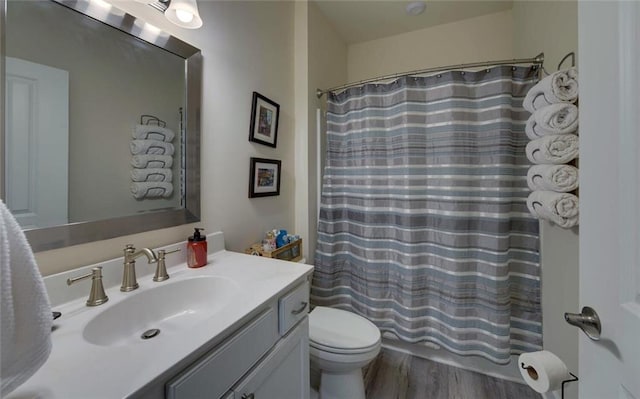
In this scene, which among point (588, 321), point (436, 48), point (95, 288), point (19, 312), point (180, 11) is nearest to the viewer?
point (19, 312)

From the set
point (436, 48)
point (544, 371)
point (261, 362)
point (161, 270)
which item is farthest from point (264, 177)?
point (436, 48)

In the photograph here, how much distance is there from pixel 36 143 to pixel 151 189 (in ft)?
1.13

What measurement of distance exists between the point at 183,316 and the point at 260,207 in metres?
0.76

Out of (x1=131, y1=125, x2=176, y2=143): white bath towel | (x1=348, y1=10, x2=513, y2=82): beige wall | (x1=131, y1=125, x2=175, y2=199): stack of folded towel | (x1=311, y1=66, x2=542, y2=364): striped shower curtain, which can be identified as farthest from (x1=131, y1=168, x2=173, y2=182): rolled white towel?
(x1=348, y1=10, x2=513, y2=82): beige wall

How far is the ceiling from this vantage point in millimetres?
1923

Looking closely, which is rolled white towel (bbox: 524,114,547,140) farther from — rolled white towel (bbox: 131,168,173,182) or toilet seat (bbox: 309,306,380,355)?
rolled white towel (bbox: 131,168,173,182)

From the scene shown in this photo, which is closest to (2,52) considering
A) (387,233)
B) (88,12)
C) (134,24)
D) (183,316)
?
(88,12)

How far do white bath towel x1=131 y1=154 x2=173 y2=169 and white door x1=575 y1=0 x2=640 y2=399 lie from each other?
1331 millimetres

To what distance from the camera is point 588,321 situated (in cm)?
54

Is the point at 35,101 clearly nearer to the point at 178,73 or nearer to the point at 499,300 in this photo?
the point at 178,73

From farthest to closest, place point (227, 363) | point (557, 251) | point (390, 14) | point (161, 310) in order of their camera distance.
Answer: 1. point (390, 14)
2. point (557, 251)
3. point (161, 310)
4. point (227, 363)

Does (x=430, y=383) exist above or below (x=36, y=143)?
below

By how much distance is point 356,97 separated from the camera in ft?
5.83

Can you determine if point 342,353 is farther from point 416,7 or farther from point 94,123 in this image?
point 416,7
